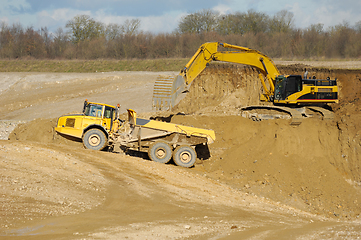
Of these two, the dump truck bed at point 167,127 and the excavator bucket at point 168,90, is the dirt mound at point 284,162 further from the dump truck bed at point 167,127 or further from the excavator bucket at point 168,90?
the dump truck bed at point 167,127

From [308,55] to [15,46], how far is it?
124 feet

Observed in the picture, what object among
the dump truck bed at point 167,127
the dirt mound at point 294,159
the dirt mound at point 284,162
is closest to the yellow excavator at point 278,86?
the dirt mound at point 294,159

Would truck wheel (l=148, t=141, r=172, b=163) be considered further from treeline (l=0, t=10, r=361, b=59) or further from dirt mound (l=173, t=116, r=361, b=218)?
treeline (l=0, t=10, r=361, b=59)

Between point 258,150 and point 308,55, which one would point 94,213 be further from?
point 308,55

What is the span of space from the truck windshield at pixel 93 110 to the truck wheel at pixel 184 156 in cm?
341

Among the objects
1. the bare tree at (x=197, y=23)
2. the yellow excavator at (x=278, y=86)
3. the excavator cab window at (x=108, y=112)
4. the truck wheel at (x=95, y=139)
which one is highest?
the bare tree at (x=197, y=23)

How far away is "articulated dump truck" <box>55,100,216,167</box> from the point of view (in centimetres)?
1296

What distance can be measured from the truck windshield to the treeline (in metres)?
24.5

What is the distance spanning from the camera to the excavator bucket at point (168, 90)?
1458 cm

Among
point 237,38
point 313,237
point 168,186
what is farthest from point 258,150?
point 237,38

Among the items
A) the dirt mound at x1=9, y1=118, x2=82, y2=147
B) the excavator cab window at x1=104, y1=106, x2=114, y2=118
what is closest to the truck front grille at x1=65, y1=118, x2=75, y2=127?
the excavator cab window at x1=104, y1=106, x2=114, y2=118

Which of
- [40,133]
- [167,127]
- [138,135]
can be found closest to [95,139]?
[138,135]

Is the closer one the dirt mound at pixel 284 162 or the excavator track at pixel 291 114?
the dirt mound at pixel 284 162

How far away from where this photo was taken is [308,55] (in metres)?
33.5
